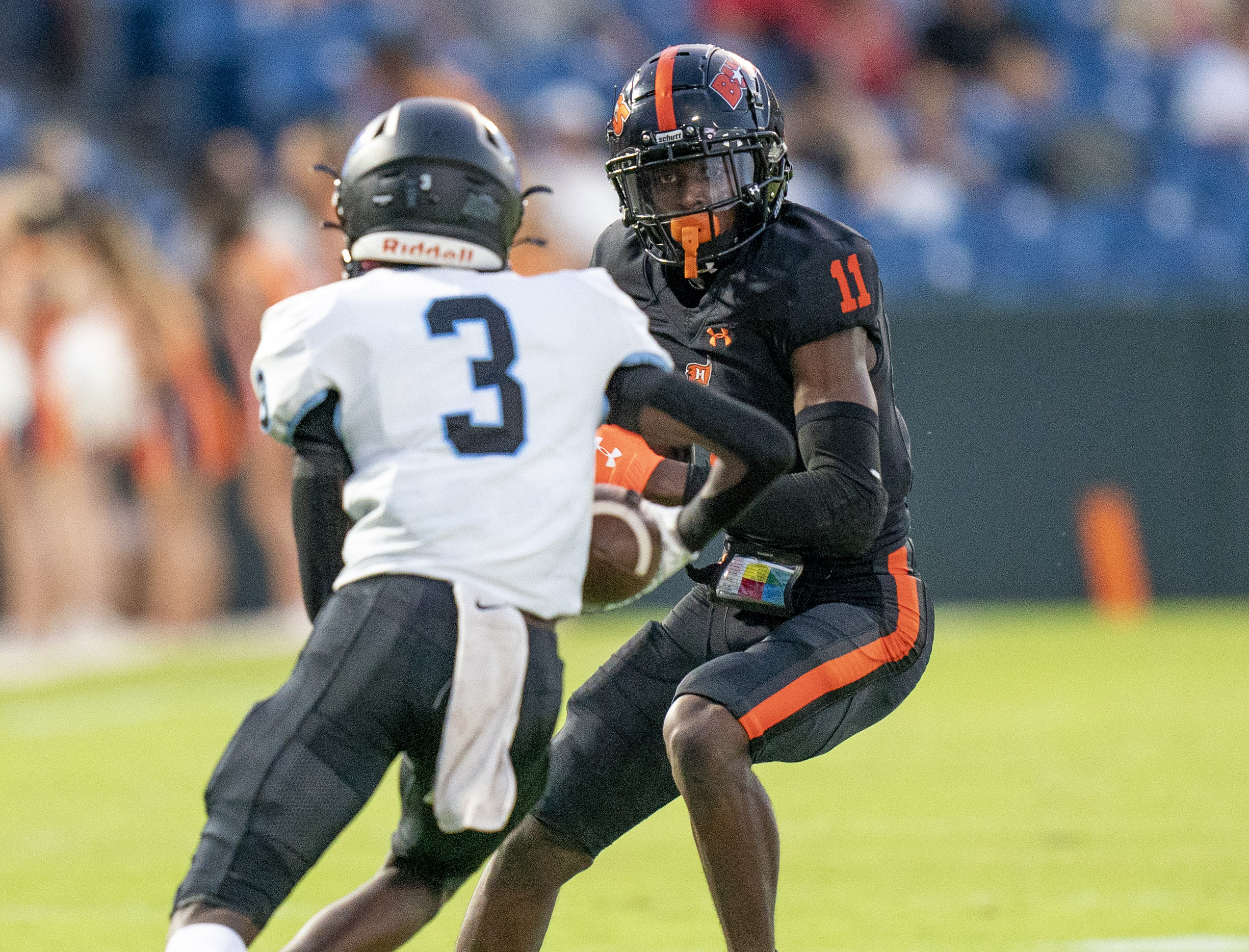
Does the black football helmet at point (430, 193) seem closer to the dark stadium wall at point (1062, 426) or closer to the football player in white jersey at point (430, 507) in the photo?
the football player in white jersey at point (430, 507)

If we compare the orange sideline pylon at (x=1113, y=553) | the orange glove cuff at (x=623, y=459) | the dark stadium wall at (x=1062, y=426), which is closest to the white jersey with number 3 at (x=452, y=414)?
the orange glove cuff at (x=623, y=459)

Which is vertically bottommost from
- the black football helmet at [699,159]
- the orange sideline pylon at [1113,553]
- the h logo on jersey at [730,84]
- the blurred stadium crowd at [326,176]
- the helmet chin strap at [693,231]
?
the orange sideline pylon at [1113,553]

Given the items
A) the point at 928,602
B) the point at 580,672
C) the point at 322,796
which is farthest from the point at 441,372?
the point at 580,672

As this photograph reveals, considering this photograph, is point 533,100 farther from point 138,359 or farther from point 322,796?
point 322,796

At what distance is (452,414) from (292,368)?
0.82ft

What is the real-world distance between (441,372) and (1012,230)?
10464 millimetres

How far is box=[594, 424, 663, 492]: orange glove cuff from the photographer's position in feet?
11.5

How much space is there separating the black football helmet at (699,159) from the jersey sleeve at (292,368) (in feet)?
3.54

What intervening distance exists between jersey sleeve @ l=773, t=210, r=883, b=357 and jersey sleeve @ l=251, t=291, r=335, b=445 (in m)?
1.04

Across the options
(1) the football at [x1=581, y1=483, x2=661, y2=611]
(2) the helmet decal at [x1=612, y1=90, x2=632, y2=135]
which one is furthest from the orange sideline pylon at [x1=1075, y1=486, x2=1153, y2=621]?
(1) the football at [x1=581, y1=483, x2=661, y2=611]

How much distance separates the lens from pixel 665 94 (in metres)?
3.86

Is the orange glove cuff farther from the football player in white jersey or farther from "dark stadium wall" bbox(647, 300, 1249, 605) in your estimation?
"dark stadium wall" bbox(647, 300, 1249, 605)

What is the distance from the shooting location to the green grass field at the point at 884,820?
483 cm

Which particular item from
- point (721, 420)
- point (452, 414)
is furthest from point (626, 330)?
point (452, 414)
